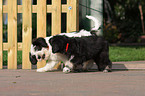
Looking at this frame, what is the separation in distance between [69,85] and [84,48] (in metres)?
1.73

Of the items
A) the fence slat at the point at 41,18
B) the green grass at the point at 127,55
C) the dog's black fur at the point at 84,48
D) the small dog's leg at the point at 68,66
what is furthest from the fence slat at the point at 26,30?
the green grass at the point at 127,55

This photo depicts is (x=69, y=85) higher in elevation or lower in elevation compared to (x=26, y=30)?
lower

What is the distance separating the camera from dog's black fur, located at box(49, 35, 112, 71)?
6855 millimetres

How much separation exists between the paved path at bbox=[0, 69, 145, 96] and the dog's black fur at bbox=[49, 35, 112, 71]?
1.27 feet

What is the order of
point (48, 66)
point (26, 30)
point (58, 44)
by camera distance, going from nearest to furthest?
point (58, 44), point (48, 66), point (26, 30)

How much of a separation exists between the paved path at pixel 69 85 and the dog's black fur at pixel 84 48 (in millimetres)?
386

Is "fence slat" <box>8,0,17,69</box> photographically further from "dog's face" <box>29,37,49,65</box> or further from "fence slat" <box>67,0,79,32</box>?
"fence slat" <box>67,0,79,32</box>

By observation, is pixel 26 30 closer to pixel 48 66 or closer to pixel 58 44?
pixel 48 66

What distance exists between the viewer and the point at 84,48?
7.04 meters

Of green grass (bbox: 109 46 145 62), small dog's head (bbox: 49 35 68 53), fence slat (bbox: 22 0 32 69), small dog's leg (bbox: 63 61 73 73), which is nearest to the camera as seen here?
small dog's head (bbox: 49 35 68 53)

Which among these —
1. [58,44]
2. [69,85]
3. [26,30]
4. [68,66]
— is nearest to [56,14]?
[26,30]

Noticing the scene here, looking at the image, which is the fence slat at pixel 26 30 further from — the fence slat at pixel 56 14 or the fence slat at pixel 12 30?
the fence slat at pixel 56 14

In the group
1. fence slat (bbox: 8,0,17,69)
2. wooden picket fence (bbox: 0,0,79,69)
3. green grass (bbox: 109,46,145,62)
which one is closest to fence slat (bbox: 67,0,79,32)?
wooden picket fence (bbox: 0,0,79,69)

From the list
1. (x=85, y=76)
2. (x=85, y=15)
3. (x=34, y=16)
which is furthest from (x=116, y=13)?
(x=85, y=76)
